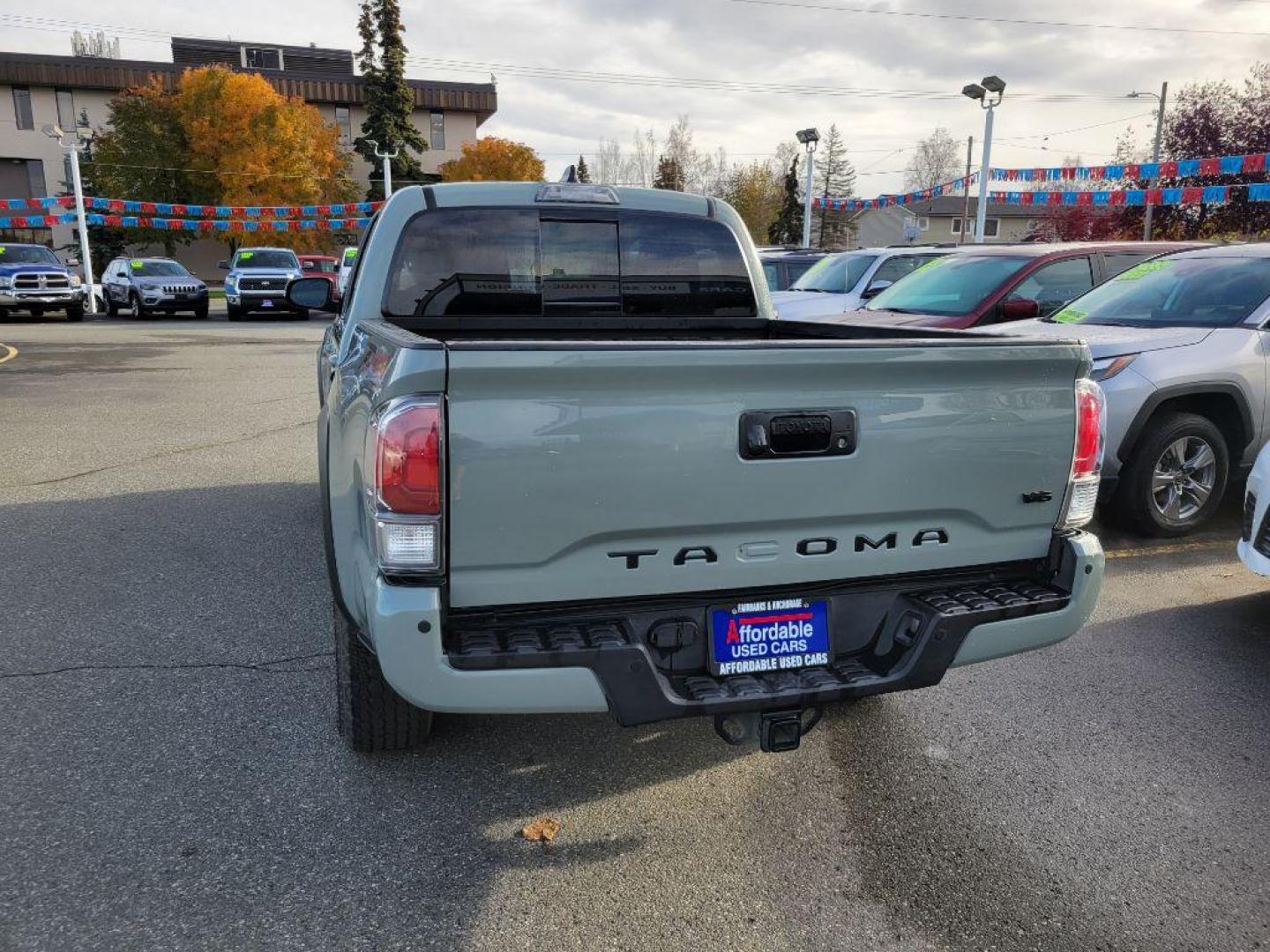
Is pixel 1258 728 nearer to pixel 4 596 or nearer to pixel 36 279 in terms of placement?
pixel 4 596

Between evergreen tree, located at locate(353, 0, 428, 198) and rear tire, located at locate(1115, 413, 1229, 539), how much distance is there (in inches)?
2094

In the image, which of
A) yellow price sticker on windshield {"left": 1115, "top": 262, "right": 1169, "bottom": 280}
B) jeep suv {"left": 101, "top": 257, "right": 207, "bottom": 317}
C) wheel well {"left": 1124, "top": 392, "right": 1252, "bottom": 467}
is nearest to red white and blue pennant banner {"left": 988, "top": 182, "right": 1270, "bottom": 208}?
yellow price sticker on windshield {"left": 1115, "top": 262, "right": 1169, "bottom": 280}

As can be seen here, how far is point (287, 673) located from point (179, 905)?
1.48 metres

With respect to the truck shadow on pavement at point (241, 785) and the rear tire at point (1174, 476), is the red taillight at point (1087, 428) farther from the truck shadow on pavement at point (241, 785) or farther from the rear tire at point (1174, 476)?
the rear tire at point (1174, 476)

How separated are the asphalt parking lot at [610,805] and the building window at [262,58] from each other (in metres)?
69.1

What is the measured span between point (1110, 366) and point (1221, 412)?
94 centimetres

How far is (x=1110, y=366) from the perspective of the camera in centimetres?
580

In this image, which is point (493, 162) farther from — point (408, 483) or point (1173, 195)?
point (408, 483)

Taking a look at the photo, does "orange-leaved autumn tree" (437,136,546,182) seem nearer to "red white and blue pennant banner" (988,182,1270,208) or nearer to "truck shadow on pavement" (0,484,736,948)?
"red white and blue pennant banner" (988,182,1270,208)

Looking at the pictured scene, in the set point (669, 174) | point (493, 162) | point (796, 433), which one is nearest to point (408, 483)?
point (796, 433)

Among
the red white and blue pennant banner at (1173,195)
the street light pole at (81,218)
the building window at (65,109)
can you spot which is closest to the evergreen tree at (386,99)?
the building window at (65,109)

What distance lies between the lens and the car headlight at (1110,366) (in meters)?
5.77

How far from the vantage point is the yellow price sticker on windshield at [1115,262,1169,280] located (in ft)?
23.0

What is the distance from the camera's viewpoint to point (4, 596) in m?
→ 4.81
